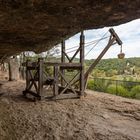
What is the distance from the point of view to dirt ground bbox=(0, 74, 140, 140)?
20.4 ft

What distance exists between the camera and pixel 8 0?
3818mm

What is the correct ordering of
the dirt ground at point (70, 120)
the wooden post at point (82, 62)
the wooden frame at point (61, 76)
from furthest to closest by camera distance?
the wooden post at point (82, 62), the wooden frame at point (61, 76), the dirt ground at point (70, 120)

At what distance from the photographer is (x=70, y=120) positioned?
24.4 ft

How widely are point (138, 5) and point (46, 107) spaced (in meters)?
5.66

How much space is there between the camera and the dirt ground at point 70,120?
621cm

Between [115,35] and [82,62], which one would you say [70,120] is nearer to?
[82,62]

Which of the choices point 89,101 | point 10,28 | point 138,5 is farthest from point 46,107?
point 138,5

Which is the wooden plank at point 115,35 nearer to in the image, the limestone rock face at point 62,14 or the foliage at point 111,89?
the foliage at point 111,89

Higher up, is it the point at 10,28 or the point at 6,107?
the point at 10,28

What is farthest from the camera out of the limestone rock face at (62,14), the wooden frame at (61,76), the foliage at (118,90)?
the foliage at (118,90)

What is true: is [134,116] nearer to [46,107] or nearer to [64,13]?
[46,107]

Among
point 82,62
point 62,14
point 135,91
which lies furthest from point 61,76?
point 62,14

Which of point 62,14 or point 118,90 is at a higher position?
point 62,14

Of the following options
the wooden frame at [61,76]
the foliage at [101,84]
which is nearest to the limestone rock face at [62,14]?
the wooden frame at [61,76]
